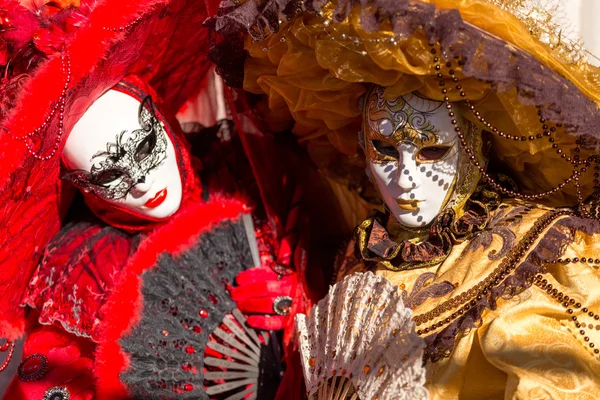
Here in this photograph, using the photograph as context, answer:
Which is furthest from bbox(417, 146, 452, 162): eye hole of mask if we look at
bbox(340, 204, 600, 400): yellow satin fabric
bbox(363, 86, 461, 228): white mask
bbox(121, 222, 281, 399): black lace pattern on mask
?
bbox(121, 222, 281, 399): black lace pattern on mask

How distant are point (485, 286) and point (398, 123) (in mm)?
357

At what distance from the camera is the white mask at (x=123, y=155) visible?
1576mm

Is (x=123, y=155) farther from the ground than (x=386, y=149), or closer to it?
closer to it

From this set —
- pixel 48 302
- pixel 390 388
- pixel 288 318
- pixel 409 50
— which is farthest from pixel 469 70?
pixel 48 302

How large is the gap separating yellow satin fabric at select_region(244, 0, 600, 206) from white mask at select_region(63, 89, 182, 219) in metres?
0.27

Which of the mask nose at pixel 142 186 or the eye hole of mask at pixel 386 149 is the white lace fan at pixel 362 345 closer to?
the eye hole of mask at pixel 386 149

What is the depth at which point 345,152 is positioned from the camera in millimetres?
1736

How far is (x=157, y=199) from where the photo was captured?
1.68 meters

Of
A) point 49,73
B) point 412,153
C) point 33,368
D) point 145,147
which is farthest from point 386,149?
point 33,368

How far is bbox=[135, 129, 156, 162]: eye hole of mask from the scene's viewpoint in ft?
5.31

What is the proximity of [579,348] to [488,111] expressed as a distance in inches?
18.9

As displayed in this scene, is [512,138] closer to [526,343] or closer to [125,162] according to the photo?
[526,343]

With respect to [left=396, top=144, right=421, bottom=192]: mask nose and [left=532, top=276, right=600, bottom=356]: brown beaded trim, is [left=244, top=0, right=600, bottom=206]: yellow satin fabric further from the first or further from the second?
[left=532, top=276, right=600, bottom=356]: brown beaded trim

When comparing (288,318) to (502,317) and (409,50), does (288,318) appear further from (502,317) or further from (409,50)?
(409,50)
